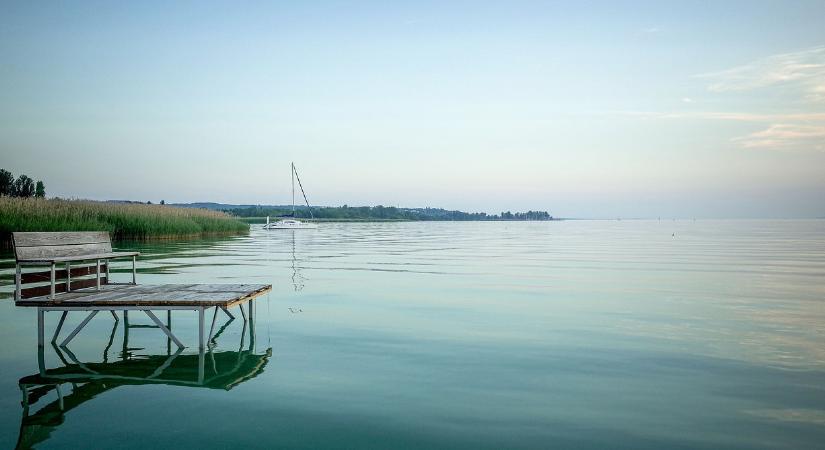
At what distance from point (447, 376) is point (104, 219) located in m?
43.7

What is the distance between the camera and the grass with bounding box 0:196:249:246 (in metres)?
37.4

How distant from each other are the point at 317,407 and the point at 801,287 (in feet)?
63.3

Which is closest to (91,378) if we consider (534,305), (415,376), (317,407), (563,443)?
(317,407)

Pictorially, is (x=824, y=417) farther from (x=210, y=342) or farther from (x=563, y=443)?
(x=210, y=342)

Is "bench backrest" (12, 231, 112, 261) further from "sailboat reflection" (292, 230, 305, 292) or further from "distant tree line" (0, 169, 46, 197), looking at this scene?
"distant tree line" (0, 169, 46, 197)

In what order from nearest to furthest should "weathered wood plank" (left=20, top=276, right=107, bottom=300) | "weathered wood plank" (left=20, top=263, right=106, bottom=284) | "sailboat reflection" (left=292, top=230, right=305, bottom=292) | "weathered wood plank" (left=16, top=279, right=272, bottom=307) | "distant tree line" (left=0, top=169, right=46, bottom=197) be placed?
"weathered wood plank" (left=16, top=279, right=272, bottom=307), "weathered wood plank" (left=20, top=276, right=107, bottom=300), "weathered wood plank" (left=20, top=263, right=106, bottom=284), "sailboat reflection" (left=292, top=230, right=305, bottom=292), "distant tree line" (left=0, top=169, right=46, bottom=197)

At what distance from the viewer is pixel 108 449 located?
21.2 feet

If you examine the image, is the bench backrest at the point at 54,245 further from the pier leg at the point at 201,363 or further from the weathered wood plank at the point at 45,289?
the pier leg at the point at 201,363

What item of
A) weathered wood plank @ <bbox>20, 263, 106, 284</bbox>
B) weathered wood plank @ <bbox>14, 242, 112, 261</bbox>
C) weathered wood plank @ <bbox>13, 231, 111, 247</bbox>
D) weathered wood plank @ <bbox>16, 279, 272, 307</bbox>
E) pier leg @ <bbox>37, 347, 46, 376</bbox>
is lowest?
pier leg @ <bbox>37, 347, 46, 376</bbox>

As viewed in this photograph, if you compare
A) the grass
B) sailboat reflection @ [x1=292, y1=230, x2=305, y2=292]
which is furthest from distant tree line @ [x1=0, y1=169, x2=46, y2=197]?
sailboat reflection @ [x1=292, y1=230, x2=305, y2=292]

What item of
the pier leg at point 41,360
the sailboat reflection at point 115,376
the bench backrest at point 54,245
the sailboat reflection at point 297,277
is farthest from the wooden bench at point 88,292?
the sailboat reflection at point 297,277

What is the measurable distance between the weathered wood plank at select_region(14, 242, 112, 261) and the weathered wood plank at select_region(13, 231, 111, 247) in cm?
7

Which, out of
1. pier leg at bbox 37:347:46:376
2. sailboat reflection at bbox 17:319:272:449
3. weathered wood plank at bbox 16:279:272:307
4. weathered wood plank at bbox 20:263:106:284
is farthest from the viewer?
weathered wood plank at bbox 20:263:106:284

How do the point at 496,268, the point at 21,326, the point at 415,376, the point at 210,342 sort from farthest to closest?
the point at 496,268 → the point at 21,326 → the point at 210,342 → the point at 415,376
